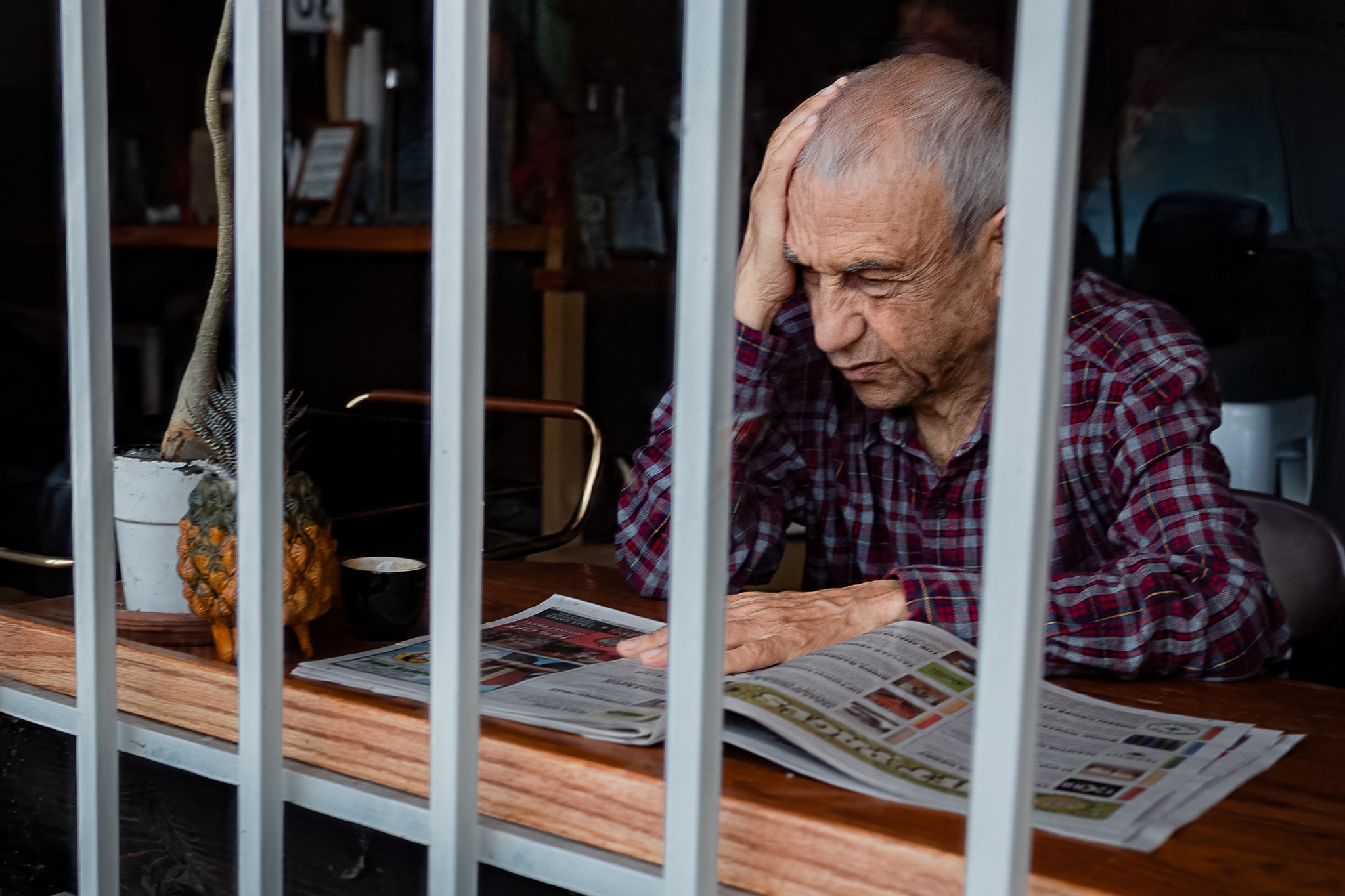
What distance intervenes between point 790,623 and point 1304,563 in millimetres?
799

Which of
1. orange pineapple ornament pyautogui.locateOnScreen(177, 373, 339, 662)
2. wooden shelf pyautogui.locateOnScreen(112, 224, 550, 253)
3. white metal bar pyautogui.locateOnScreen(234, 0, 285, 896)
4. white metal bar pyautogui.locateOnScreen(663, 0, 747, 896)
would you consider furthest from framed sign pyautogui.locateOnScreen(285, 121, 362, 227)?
white metal bar pyautogui.locateOnScreen(663, 0, 747, 896)

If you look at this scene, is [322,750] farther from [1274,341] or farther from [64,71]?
[1274,341]

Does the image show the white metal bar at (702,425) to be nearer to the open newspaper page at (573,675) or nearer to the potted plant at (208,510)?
the open newspaper page at (573,675)

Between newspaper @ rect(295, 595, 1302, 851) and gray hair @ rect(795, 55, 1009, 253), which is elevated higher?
gray hair @ rect(795, 55, 1009, 253)

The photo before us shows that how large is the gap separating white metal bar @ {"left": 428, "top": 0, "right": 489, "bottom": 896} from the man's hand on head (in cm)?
64

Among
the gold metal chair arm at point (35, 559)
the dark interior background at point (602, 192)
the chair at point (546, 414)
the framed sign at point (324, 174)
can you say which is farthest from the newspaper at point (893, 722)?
the framed sign at point (324, 174)

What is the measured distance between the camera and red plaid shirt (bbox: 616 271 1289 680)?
0.95m

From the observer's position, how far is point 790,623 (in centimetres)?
91

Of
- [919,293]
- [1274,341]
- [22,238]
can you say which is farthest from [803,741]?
[22,238]

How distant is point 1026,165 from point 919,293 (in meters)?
0.82

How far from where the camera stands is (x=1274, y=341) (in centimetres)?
255

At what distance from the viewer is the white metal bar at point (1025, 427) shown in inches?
18.3

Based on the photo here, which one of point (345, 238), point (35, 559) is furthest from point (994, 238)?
point (345, 238)

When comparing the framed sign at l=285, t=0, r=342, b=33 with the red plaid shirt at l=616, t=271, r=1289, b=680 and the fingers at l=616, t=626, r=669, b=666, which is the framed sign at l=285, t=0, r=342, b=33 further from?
the fingers at l=616, t=626, r=669, b=666
